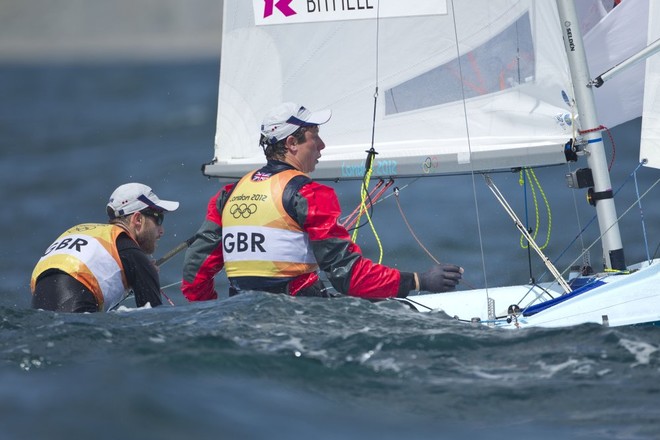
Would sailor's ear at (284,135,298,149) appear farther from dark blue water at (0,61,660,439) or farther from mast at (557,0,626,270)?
mast at (557,0,626,270)

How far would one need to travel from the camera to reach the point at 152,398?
2951 millimetres

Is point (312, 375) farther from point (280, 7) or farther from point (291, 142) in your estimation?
point (280, 7)

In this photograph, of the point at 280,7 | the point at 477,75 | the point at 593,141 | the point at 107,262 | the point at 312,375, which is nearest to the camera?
the point at 312,375

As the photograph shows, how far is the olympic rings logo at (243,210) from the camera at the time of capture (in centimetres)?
386

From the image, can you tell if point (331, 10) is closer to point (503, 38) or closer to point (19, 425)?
point (503, 38)

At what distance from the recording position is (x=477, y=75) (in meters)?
4.77

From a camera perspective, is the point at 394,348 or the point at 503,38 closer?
the point at 394,348

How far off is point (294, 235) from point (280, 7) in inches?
55.3

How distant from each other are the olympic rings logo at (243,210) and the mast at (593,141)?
137 centimetres

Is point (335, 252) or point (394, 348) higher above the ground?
point (335, 252)

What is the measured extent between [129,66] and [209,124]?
9.85 meters

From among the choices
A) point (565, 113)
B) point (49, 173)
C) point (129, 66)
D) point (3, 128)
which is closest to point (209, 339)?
point (565, 113)

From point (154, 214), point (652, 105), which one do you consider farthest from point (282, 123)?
point (652, 105)

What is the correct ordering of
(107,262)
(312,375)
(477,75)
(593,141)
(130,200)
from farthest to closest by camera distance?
(477,75)
(593,141)
(130,200)
(107,262)
(312,375)
